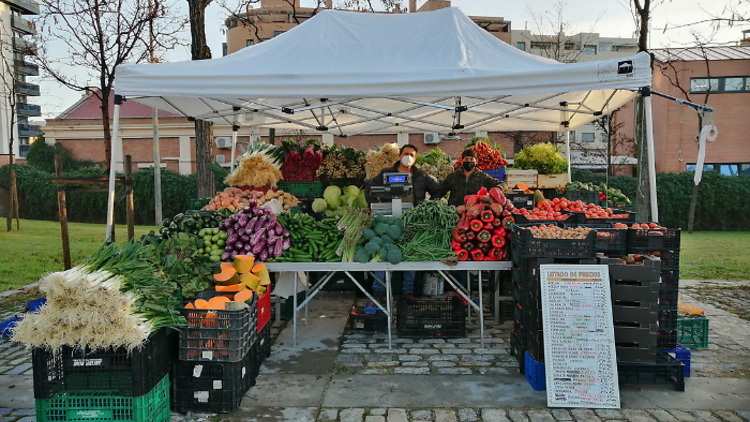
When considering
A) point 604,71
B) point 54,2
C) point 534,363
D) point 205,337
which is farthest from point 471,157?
point 54,2

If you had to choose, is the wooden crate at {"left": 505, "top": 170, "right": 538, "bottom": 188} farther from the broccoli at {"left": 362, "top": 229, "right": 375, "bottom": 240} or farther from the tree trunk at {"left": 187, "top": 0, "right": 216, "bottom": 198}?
the tree trunk at {"left": 187, "top": 0, "right": 216, "bottom": 198}

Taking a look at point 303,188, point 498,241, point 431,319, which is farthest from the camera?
point 303,188

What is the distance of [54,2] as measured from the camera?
34.4ft

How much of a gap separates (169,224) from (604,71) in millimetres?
5158

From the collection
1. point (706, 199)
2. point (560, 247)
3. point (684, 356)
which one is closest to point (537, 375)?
point (560, 247)

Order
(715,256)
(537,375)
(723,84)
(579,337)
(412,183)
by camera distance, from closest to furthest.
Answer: (579,337) → (537,375) → (412,183) → (715,256) → (723,84)

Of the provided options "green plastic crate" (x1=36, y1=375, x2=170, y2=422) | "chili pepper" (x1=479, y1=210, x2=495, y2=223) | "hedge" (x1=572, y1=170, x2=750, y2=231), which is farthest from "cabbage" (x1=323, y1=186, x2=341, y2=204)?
"hedge" (x1=572, y1=170, x2=750, y2=231)

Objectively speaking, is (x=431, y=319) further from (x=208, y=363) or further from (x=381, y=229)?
(x=208, y=363)

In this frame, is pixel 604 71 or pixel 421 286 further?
pixel 421 286

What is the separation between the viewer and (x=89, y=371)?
3664 millimetres

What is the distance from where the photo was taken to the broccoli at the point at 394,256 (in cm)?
557

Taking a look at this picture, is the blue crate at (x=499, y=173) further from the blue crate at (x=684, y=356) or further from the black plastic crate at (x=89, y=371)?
the black plastic crate at (x=89, y=371)

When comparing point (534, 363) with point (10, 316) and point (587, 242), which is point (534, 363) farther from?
point (10, 316)

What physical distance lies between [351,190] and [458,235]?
7.80 ft
